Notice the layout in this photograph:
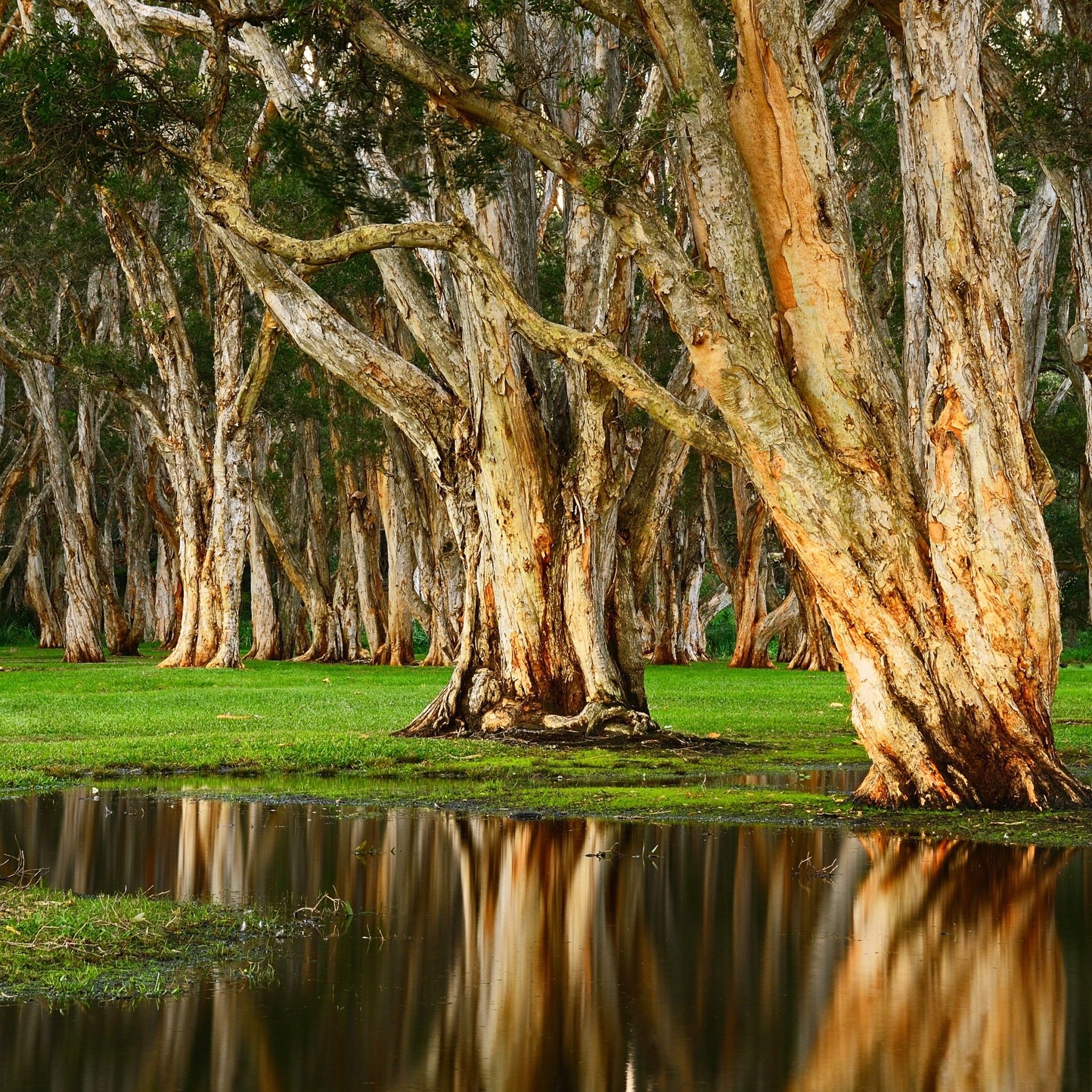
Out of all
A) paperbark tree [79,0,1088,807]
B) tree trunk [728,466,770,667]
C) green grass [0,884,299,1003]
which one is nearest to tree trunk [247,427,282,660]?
tree trunk [728,466,770,667]

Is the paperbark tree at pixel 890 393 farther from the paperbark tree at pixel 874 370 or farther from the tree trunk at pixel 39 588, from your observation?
the tree trunk at pixel 39 588

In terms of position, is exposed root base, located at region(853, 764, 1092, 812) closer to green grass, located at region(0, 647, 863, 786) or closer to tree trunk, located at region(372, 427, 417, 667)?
green grass, located at region(0, 647, 863, 786)

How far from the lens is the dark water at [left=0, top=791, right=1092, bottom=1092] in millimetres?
3773

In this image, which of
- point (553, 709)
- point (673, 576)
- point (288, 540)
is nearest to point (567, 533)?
point (553, 709)

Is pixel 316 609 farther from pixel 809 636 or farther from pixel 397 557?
pixel 809 636

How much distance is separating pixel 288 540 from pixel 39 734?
2842cm

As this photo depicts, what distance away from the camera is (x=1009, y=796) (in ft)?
29.8

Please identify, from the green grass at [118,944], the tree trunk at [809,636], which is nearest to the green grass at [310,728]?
the tree trunk at [809,636]

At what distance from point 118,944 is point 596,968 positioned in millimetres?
1631

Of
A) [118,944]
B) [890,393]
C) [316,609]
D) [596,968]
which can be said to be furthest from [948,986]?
[316,609]

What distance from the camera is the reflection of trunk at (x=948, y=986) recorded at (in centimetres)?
381

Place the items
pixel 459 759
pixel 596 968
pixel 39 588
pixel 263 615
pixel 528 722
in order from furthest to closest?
pixel 39 588 < pixel 263 615 < pixel 528 722 < pixel 459 759 < pixel 596 968

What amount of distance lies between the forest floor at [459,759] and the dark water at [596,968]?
107cm

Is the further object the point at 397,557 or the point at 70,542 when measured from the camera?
the point at 397,557
